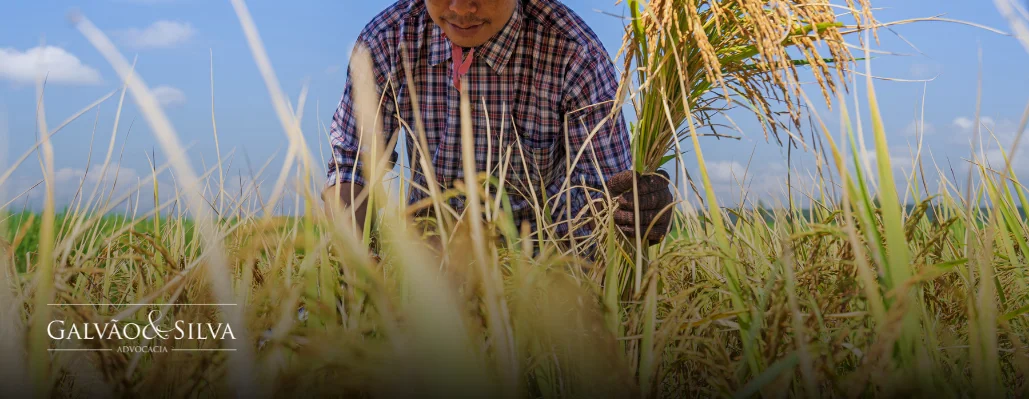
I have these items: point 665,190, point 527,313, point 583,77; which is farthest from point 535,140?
point 527,313

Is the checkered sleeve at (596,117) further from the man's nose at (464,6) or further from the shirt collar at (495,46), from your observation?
the man's nose at (464,6)

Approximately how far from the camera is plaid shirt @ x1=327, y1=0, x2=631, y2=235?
2379mm

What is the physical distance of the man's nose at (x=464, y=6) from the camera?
2.09 m

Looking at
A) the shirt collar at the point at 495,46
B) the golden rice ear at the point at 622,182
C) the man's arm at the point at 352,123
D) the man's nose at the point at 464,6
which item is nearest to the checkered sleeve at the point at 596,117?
the shirt collar at the point at 495,46

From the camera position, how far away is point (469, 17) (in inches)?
84.3

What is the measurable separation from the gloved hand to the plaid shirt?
0.46 m

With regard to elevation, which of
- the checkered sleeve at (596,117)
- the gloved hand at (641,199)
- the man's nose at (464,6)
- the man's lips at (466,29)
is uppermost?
the man's nose at (464,6)

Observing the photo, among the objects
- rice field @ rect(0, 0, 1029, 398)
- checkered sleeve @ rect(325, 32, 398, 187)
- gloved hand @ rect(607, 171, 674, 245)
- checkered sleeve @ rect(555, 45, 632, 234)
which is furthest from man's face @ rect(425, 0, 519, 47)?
rice field @ rect(0, 0, 1029, 398)

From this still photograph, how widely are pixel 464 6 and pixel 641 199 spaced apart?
858 mm

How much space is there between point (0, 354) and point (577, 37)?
1.89 meters

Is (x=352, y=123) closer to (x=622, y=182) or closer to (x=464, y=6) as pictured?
(x=464, y=6)

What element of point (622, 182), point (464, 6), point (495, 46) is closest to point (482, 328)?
point (622, 182)

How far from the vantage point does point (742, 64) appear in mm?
1604

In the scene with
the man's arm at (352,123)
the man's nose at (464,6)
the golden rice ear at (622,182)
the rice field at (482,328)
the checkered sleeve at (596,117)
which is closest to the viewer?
the rice field at (482,328)
